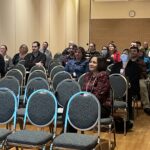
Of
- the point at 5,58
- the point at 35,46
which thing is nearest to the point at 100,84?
the point at 35,46

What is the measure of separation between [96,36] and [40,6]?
17.1 ft

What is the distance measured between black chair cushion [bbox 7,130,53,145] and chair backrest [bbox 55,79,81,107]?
4.43ft

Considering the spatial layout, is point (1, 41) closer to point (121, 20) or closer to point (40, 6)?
point (40, 6)

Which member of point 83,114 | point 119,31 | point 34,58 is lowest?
point 83,114

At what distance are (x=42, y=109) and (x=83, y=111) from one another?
51 cm

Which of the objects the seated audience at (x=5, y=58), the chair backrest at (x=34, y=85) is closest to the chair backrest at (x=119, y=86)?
the chair backrest at (x=34, y=85)

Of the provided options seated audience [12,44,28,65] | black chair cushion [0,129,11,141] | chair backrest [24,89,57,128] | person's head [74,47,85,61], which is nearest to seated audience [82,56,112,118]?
chair backrest [24,89,57,128]

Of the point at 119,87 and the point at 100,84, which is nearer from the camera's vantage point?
the point at 100,84

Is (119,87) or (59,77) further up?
(59,77)

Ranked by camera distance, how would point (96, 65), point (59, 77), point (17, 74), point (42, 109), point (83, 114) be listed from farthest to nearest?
1. point (17, 74)
2. point (59, 77)
3. point (96, 65)
4. point (42, 109)
5. point (83, 114)

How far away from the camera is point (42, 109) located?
14.1 feet

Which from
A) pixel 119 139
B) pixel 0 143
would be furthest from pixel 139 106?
pixel 0 143

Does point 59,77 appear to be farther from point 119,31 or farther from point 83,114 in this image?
point 119,31

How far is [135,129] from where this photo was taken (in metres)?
6.43
